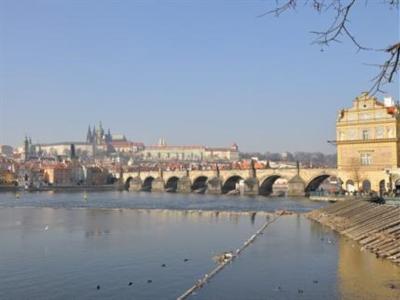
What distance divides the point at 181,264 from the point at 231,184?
250ft

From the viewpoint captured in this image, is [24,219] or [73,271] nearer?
[73,271]

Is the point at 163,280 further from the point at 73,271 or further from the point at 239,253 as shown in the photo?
the point at 239,253

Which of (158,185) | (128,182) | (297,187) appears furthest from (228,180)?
(128,182)

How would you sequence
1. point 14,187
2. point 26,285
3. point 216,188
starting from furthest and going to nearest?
point 14,187 < point 216,188 < point 26,285

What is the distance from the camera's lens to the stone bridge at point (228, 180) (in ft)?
256

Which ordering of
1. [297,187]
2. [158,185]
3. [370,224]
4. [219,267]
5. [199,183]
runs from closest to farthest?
[219,267] < [370,224] < [297,187] < [199,183] < [158,185]

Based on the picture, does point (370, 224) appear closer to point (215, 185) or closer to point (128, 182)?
point (215, 185)

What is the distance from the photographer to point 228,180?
96.7 metres

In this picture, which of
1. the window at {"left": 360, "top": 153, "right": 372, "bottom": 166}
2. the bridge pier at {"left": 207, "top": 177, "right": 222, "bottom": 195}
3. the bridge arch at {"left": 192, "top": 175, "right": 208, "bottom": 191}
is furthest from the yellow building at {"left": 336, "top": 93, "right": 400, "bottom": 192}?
the bridge arch at {"left": 192, "top": 175, "right": 208, "bottom": 191}

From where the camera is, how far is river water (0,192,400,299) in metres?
18.1

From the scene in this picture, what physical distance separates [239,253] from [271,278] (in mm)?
5418

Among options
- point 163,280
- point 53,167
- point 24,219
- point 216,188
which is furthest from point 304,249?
point 53,167

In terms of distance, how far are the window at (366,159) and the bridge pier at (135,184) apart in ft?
198

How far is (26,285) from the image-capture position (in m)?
19.0
